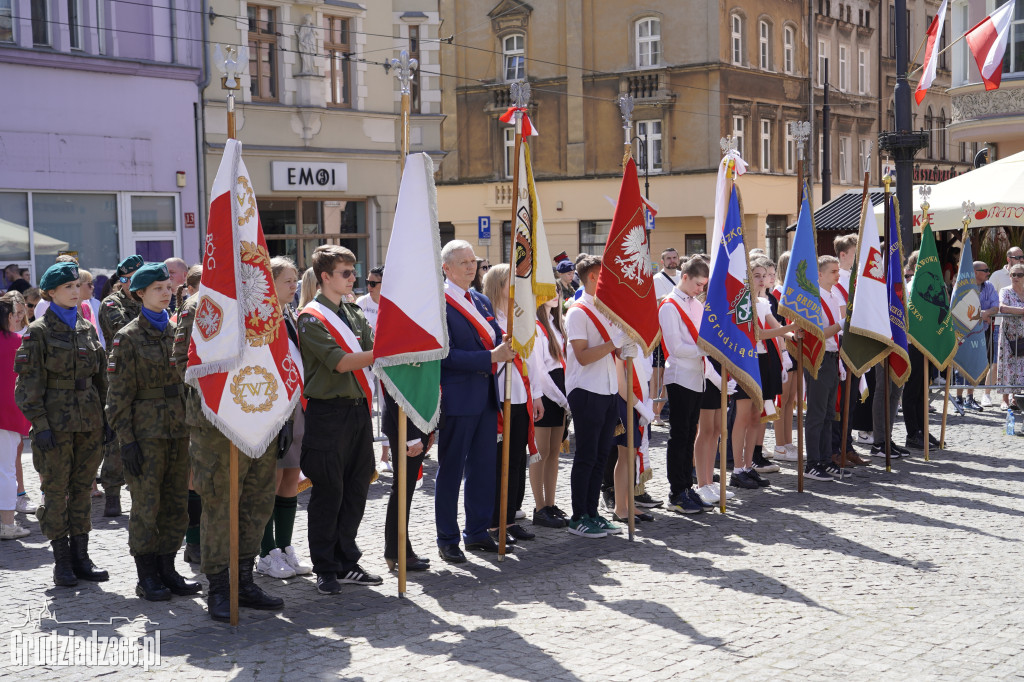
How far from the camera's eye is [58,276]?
764cm

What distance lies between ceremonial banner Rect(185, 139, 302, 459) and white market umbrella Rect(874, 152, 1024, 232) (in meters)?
11.0

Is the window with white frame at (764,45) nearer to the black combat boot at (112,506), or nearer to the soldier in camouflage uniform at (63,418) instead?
the black combat boot at (112,506)

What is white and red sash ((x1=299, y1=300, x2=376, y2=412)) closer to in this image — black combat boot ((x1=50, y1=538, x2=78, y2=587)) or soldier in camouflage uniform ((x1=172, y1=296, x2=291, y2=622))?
soldier in camouflage uniform ((x1=172, y1=296, x2=291, y2=622))

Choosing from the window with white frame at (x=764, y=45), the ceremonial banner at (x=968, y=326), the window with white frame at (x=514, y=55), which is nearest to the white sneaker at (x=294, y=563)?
the ceremonial banner at (x=968, y=326)

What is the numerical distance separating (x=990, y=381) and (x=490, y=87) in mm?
30424

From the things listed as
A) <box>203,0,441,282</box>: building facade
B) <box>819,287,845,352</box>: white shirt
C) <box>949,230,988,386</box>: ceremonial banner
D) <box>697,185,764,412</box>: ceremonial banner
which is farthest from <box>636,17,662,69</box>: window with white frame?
<box>697,185,764,412</box>: ceremonial banner

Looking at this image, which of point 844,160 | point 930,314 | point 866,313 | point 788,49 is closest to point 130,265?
point 866,313

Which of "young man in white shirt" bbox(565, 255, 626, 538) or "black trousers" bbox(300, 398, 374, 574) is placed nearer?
"black trousers" bbox(300, 398, 374, 574)

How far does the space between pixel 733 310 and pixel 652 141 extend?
3245 cm

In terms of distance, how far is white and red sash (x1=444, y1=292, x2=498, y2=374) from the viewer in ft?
26.1

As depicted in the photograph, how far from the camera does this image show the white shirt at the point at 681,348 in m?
9.54

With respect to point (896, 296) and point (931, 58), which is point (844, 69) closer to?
point (931, 58)

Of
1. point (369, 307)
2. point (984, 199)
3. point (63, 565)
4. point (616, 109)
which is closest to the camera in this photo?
point (63, 565)

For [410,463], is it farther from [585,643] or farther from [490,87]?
[490,87]
